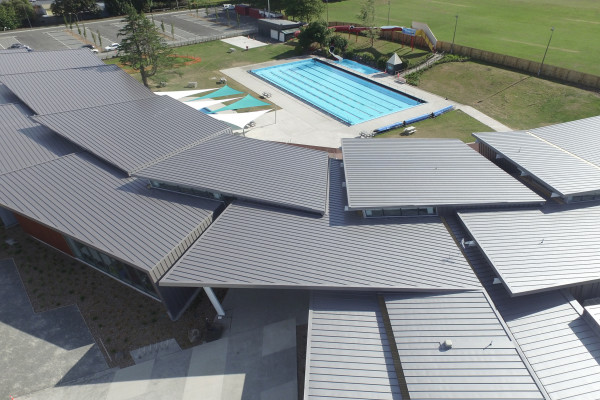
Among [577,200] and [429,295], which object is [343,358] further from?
[577,200]

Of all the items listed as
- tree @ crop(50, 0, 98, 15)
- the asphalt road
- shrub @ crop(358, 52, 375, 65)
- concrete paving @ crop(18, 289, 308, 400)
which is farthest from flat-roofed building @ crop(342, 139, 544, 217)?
tree @ crop(50, 0, 98, 15)

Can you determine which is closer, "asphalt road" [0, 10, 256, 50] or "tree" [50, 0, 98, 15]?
"asphalt road" [0, 10, 256, 50]

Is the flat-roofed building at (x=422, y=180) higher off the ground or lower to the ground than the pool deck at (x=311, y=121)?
higher

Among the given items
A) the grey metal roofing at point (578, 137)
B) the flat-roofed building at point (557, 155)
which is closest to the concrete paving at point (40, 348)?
the flat-roofed building at point (557, 155)

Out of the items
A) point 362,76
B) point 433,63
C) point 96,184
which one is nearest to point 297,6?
point 362,76

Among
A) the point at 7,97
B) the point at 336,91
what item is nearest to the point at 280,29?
the point at 336,91

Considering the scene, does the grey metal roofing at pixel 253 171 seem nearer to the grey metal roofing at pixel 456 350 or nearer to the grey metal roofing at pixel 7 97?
the grey metal roofing at pixel 456 350

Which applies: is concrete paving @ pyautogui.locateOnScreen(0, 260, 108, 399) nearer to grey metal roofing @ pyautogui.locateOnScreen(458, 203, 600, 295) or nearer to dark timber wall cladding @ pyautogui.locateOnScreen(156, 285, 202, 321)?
dark timber wall cladding @ pyautogui.locateOnScreen(156, 285, 202, 321)
